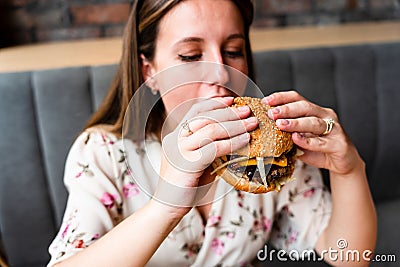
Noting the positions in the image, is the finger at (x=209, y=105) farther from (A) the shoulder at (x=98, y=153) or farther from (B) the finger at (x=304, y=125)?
(A) the shoulder at (x=98, y=153)

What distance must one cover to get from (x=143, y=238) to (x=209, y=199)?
0.23m

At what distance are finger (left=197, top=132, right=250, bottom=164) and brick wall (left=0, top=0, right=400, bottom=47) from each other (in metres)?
1.49

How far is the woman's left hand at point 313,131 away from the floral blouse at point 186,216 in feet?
0.58

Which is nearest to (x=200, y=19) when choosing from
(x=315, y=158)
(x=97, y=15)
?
(x=315, y=158)

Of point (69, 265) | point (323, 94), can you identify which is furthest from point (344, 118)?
point (69, 265)

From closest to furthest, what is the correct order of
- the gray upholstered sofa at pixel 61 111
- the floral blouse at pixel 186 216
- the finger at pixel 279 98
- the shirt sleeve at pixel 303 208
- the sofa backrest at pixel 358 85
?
the finger at pixel 279 98 → the floral blouse at pixel 186 216 → the shirt sleeve at pixel 303 208 → the gray upholstered sofa at pixel 61 111 → the sofa backrest at pixel 358 85

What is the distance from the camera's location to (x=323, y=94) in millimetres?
1547

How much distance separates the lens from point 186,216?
1.09 m

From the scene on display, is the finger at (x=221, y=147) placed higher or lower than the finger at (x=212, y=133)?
lower

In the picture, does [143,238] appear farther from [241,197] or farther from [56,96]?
[56,96]

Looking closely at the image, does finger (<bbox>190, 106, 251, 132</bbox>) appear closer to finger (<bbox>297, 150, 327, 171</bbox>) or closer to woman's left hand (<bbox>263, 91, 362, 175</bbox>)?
woman's left hand (<bbox>263, 91, 362, 175</bbox>)

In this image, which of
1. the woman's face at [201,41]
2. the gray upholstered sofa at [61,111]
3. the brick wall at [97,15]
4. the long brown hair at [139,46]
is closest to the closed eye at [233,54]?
the woman's face at [201,41]

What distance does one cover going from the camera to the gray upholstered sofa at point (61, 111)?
134cm

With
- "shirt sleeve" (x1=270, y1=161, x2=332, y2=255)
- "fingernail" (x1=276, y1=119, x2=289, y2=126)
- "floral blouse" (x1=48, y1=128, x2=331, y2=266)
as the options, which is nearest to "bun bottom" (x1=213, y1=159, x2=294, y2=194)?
"fingernail" (x1=276, y1=119, x2=289, y2=126)
